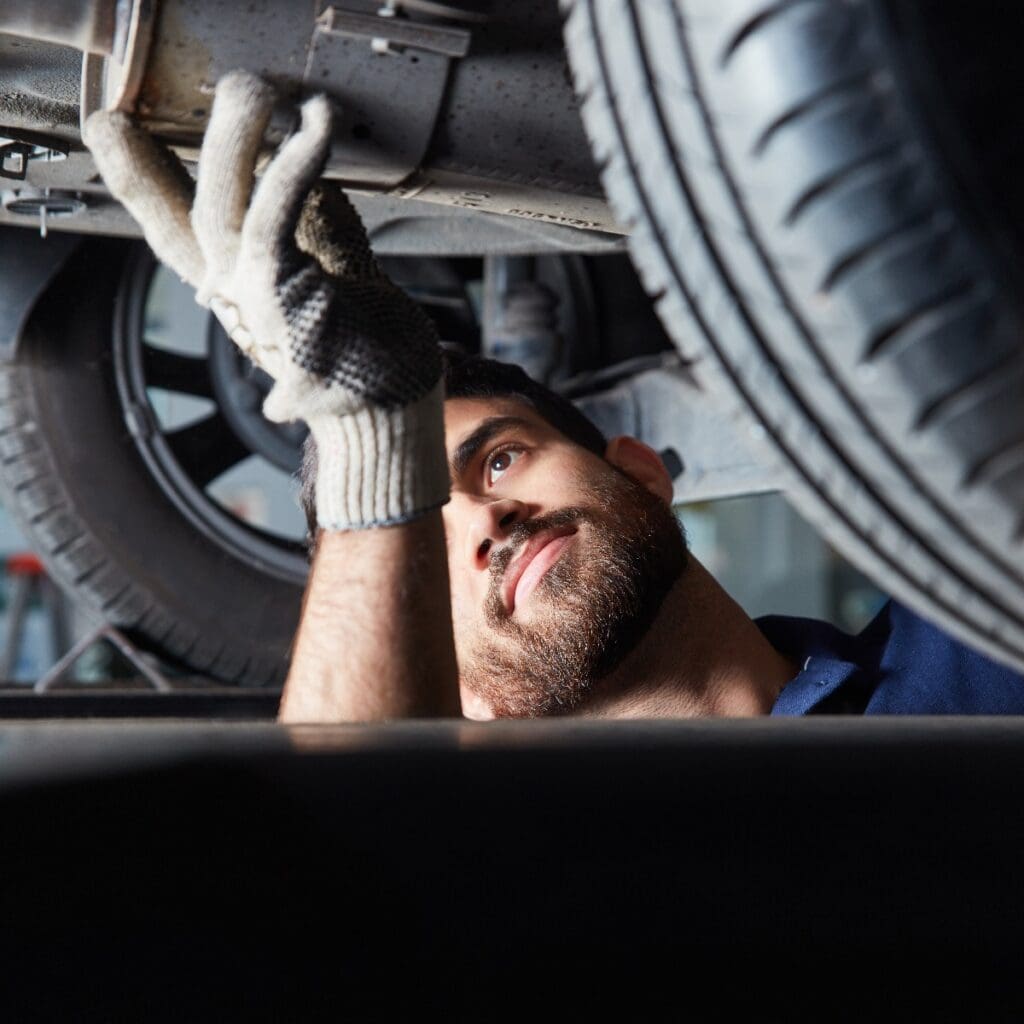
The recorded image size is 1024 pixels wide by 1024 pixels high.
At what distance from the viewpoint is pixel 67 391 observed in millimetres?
1655

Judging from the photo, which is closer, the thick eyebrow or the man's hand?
the man's hand

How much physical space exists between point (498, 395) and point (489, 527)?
22 cm

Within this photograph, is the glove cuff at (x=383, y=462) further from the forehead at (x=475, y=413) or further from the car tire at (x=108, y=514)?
the car tire at (x=108, y=514)

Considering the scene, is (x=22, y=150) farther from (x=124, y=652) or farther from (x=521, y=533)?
(x=124, y=652)

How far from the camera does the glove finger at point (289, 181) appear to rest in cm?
73

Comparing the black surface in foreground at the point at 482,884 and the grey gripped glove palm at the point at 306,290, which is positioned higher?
the grey gripped glove palm at the point at 306,290

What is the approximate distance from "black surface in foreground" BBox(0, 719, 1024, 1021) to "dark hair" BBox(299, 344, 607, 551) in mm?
922

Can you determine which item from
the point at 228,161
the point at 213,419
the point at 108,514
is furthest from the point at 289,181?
the point at 213,419

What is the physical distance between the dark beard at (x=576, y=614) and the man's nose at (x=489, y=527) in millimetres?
11

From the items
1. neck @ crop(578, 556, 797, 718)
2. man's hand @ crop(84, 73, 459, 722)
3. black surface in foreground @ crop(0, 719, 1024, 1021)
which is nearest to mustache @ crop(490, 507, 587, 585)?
neck @ crop(578, 556, 797, 718)

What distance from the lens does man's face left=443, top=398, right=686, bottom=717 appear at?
1.17 m

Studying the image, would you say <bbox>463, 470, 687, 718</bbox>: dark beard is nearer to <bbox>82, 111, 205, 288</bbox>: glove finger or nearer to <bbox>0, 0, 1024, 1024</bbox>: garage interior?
<bbox>82, 111, 205, 288</bbox>: glove finger

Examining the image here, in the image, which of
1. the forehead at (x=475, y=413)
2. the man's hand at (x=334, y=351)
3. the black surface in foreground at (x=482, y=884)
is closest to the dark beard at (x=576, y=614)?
the forehead at (x=475, y=413)

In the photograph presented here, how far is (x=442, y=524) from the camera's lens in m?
0.87
